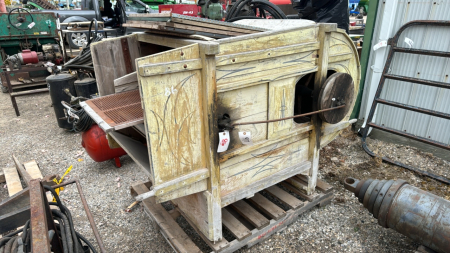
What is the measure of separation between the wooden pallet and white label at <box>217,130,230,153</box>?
806 mm

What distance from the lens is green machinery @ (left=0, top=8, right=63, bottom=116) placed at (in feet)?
22.0

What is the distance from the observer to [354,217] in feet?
9.07

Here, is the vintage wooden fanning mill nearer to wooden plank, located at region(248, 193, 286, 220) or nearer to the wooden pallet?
the wooden pallet

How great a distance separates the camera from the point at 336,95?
245cm

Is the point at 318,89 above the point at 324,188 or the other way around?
above

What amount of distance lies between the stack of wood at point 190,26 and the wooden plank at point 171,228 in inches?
60.9

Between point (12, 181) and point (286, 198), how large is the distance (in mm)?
3153

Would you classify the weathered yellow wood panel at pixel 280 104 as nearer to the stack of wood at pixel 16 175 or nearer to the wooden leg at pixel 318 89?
the wooden leg at pixel 318 89

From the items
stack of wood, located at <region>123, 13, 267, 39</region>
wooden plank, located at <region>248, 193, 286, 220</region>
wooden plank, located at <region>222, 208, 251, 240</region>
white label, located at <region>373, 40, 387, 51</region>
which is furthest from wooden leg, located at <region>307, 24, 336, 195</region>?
white label, located at <region>373, 40, 387, 51</region>

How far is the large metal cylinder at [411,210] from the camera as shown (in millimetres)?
2010

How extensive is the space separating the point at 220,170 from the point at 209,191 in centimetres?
17

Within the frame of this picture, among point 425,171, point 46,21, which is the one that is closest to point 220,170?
point 425,171

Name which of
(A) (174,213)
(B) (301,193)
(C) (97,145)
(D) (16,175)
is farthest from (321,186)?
(D) (16,175)

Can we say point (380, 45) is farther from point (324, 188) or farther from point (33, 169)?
point (33, 169)
